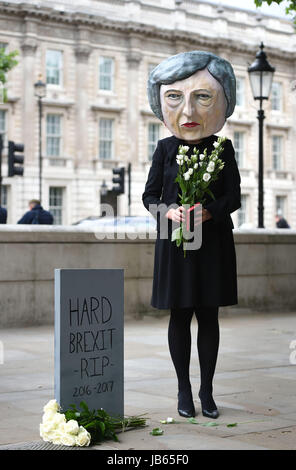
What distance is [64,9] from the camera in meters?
45.2

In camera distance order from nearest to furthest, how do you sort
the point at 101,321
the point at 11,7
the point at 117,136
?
1. the point at 101,321
2. the point at 11,7
3. the point at 117,136

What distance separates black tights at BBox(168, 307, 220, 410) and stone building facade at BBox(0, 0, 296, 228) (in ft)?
121

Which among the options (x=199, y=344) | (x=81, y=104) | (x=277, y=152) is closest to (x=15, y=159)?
(x=199, y=344)

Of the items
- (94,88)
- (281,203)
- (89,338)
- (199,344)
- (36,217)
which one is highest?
(94,88)

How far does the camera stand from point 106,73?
47250mm

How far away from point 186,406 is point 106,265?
21.8 ft

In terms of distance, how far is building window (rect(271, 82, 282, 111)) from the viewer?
2202 inches

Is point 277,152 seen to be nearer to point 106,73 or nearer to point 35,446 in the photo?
point 106,73

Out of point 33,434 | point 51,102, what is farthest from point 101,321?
point 51,102

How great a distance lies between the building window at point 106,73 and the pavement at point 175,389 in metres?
36.6

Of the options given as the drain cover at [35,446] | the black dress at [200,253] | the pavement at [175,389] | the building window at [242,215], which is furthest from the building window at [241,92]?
the drain cover at [35,446]

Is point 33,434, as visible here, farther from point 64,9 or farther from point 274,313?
point 64,9
